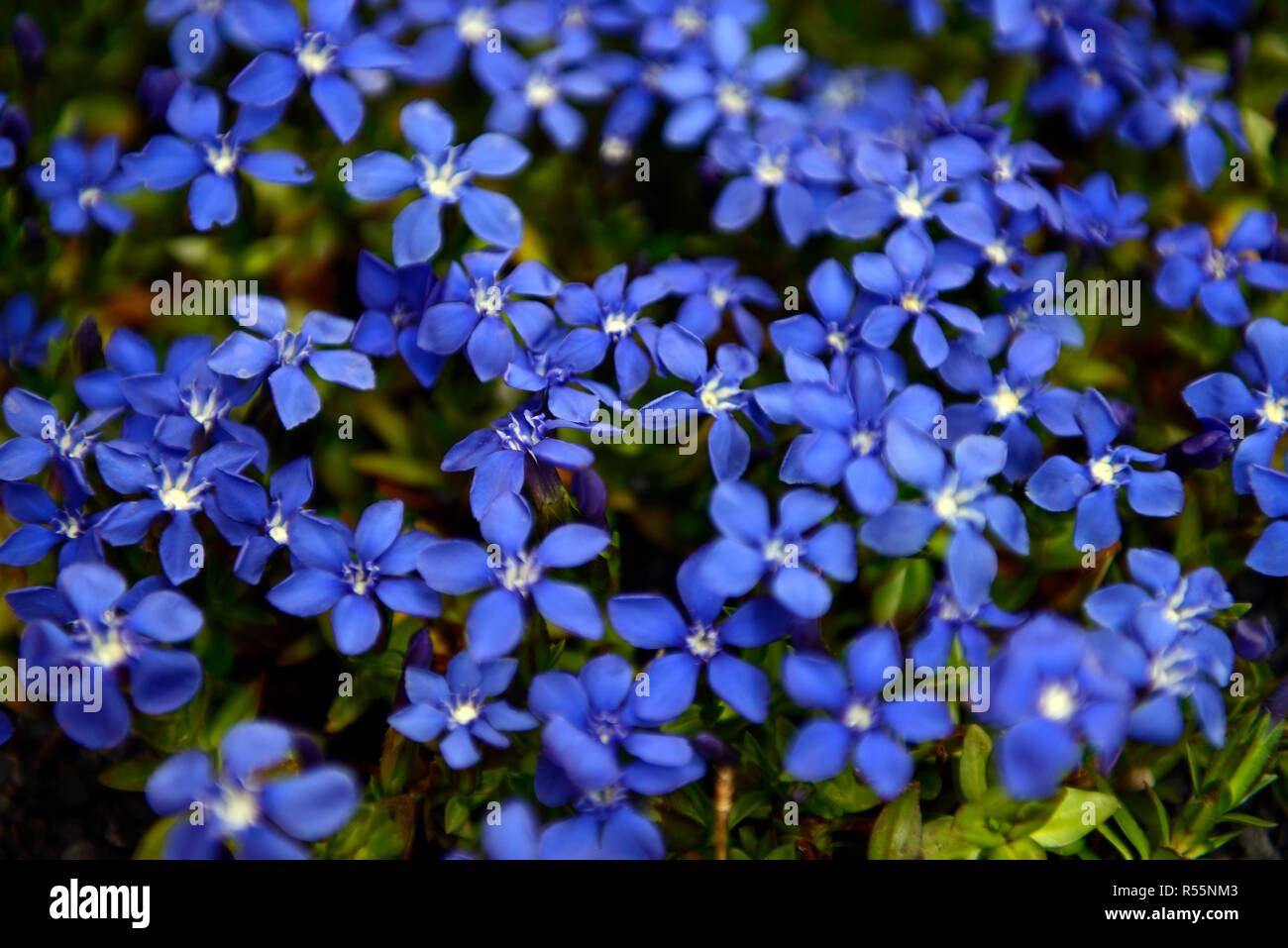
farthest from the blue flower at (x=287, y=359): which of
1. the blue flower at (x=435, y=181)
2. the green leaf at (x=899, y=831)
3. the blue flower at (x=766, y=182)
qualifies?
the green leaf at (x=899, y=831)

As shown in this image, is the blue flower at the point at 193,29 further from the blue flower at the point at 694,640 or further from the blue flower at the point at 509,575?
the blue flower at the point at 694,640

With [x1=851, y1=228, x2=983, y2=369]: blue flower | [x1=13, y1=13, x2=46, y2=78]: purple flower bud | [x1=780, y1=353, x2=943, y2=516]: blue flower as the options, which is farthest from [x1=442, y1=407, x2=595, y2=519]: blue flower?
[x1=13, y1=13, x2=46, y2=78]: purple flower bud

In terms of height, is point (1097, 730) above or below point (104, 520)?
below

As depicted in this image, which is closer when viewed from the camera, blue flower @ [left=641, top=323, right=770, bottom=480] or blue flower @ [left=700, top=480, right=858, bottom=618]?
blue flower @ [left=700, top=480, right=858, bottom=618]

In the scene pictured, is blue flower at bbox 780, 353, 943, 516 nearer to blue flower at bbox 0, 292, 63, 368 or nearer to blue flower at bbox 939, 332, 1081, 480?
blue flower at bbox 939, 332, 1081, 480

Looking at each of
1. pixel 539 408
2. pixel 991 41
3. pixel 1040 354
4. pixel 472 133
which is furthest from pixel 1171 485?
pixel 472 133
